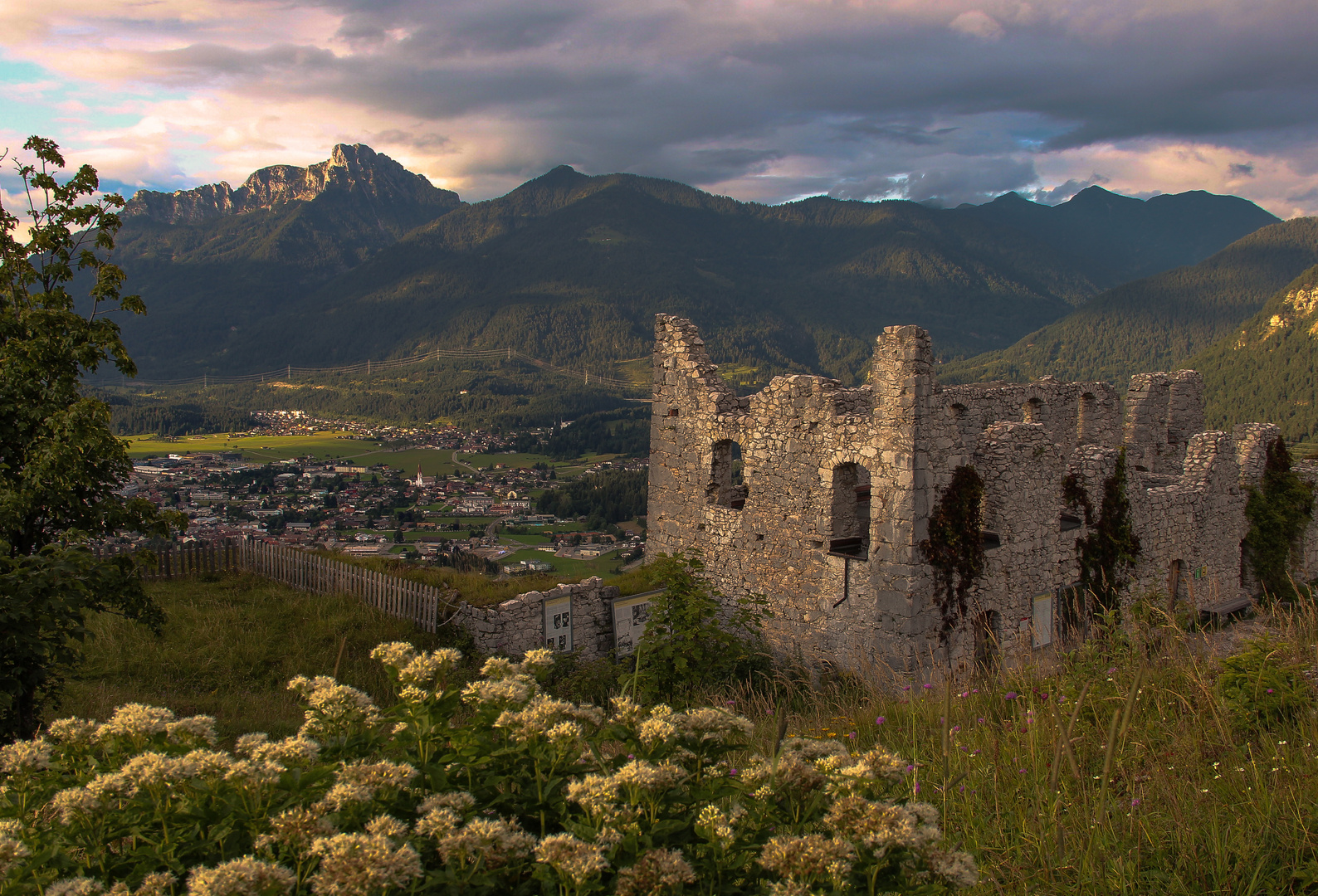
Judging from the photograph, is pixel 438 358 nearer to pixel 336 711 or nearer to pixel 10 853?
pixel 336 711

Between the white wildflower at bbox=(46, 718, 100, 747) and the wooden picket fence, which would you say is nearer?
the white wildflower at bbox=(46, 718, 100, 747)

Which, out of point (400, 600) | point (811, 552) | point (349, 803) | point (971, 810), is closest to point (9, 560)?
point (349, 803)

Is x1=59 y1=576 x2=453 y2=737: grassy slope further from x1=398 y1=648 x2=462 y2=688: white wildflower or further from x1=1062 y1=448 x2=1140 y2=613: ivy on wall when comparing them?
x1=1062 y1=448 x2=1140 y2=613: ivy on wall

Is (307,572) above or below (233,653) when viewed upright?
above

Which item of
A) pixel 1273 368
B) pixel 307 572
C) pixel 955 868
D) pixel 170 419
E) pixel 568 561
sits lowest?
pixel 568 561

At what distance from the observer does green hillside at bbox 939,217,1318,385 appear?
154 meters

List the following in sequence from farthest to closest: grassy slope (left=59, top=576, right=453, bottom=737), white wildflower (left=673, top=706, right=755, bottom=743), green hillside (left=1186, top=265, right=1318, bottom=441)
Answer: green hillside (left=1186, top=265, right=1318, bottom=441), grassy slope (left=59, top=576, right=453, bottom=737), white wildflower (left=673, top=706, right=755, bottom=743)

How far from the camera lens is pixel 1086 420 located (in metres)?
19.8

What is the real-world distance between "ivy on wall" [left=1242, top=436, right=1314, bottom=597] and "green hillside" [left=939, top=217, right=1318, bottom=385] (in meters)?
125

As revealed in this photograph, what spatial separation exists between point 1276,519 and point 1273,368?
311 feet

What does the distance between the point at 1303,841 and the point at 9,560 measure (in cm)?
903

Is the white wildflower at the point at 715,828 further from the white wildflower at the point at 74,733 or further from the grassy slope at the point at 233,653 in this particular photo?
the grassy slope at the point at 233,653

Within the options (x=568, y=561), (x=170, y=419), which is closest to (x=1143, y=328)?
(x=568, y=561)

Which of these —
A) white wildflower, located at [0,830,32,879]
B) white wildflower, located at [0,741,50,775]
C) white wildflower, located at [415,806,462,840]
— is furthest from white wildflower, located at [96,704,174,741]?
white wildflower, located at [415,806,462,840]
